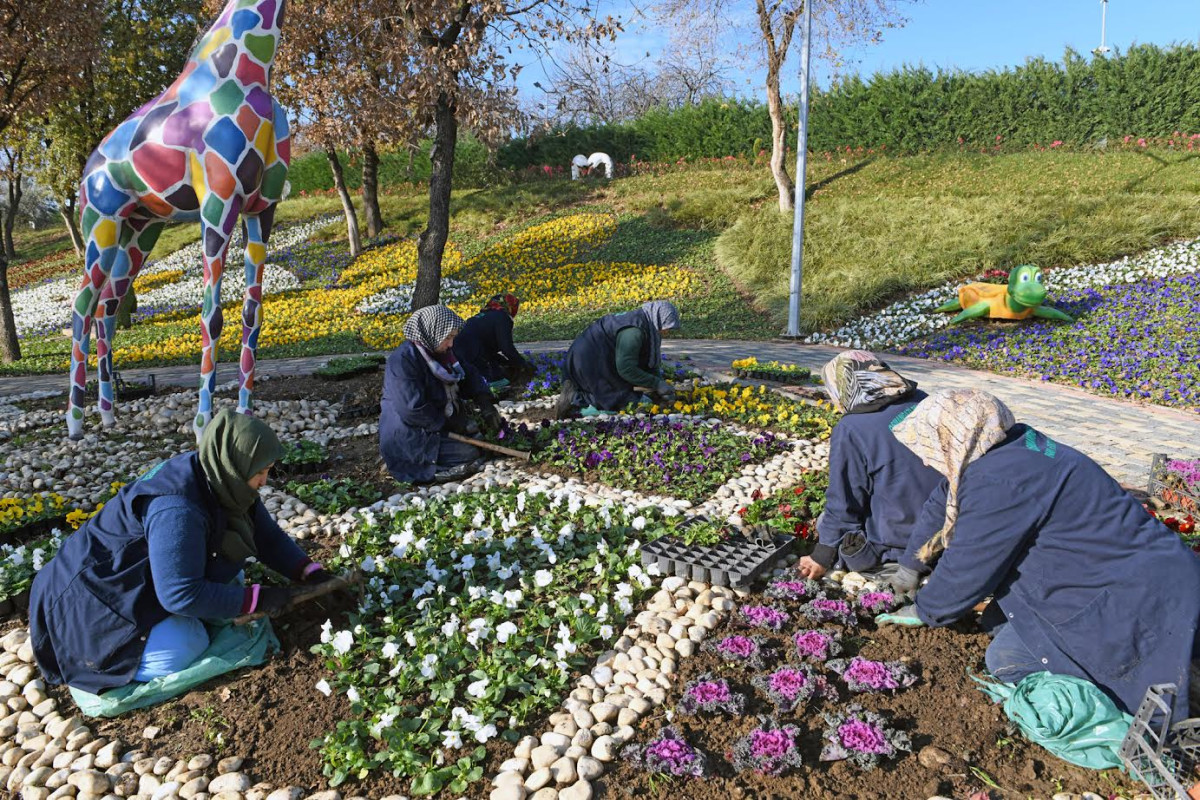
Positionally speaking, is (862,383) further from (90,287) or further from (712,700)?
(90,287)

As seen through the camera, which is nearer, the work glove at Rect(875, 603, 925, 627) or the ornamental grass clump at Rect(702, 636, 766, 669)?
the ornamental grass clump at Rect(702, 636, 766, 669)

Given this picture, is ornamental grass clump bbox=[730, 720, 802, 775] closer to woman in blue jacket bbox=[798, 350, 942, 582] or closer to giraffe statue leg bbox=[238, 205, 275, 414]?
woman in blue jacket bbox=[798, 350, 942, 582]

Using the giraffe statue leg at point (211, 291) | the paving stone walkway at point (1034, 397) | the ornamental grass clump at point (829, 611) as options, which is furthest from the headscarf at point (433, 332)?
the paving stone walkway at point (1034, 397)

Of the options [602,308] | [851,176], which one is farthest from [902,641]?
[851,176]

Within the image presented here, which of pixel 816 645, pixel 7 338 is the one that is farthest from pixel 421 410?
pixel 7 338

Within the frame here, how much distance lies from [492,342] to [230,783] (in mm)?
5991

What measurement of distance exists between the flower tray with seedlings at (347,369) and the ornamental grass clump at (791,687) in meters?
6.84

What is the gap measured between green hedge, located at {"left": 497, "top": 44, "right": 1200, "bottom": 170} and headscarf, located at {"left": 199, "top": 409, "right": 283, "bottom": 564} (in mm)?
23893

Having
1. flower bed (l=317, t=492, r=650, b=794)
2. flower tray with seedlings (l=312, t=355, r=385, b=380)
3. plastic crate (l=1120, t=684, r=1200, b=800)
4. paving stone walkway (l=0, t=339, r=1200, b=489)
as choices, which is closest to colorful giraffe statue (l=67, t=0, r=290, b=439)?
flower bed (l=317, t=492, r=650, b=794)

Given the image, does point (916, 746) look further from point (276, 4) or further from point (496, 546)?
point (276, 4)

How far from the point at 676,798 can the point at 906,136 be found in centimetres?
2535

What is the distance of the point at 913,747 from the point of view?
9.27ft

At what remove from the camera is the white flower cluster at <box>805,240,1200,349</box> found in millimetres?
11992

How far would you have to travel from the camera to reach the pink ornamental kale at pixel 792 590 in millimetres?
3770
